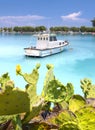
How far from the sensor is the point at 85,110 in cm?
77

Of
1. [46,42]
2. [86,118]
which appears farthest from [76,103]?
[46,42]

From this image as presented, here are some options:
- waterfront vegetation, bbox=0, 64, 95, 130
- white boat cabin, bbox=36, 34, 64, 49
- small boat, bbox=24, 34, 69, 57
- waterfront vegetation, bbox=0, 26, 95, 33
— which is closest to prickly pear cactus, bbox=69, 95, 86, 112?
waterfront vegetation, bbox=0, 64, 95, 130

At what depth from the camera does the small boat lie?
2493cm

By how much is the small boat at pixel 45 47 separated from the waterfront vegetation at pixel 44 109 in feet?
78.0

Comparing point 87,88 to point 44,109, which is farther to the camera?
point 87,88

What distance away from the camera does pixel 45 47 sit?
88.2 feet

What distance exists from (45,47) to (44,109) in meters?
26.0

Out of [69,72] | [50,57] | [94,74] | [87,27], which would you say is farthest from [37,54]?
[87,27]

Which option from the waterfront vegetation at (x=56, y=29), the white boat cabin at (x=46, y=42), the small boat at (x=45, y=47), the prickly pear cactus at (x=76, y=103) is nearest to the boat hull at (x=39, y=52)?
the small boat at (x=45, y=47)

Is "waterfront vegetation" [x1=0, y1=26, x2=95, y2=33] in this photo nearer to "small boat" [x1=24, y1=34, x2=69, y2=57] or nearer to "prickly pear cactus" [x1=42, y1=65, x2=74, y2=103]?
"small boat" [x1=24, y1=34, x2=69, y2=57]

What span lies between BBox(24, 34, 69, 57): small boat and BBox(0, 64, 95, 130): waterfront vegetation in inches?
936

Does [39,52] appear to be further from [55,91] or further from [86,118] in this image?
[86,118]

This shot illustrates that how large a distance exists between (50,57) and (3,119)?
25.6 m

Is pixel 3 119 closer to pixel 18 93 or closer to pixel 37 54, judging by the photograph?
pixel 18 93
